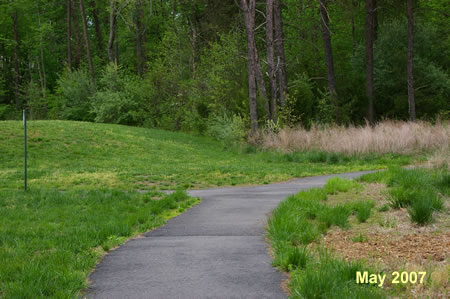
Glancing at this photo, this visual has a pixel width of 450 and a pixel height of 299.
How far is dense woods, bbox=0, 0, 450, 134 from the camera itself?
107 ft

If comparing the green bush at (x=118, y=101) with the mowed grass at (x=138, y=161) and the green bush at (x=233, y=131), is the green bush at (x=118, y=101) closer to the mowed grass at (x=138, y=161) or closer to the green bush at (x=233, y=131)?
the mowed grass at (x=138, y=161)

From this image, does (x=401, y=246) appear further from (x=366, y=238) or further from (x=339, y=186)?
(x=339, y=186)

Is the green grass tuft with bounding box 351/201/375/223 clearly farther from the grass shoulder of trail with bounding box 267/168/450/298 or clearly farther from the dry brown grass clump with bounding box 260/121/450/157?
the dry brown grass clump with bounding box 260/121/450/157

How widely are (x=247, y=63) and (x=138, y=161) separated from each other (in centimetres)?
1390

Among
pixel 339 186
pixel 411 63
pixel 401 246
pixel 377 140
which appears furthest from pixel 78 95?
pixel 401 246

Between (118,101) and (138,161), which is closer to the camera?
(138,161)

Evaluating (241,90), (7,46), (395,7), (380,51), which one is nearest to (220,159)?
(241,90)

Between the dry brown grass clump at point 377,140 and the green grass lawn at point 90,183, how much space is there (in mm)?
802

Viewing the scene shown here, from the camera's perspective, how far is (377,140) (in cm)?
2133

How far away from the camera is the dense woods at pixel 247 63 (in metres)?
32.5

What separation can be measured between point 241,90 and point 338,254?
86.1ft

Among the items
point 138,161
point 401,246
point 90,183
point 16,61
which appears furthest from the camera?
point 16,61

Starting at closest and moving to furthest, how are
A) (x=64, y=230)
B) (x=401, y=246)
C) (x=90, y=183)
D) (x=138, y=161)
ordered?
(x=401, y=246)
(x=64, y=230)
(x=90, y=183)
(x=138, y=161)

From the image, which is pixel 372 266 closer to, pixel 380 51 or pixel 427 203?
pixel 427 203
